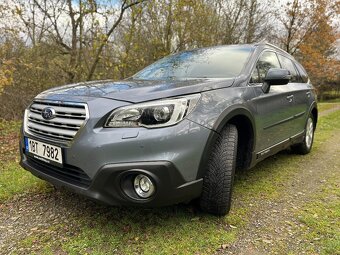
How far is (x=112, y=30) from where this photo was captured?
30.4 ft

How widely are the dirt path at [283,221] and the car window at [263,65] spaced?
128cm

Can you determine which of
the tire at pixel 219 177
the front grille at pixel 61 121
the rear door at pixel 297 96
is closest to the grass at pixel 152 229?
the tire at pixel 219 177

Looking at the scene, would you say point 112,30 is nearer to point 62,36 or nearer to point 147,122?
point 62,36

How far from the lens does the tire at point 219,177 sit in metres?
2.40

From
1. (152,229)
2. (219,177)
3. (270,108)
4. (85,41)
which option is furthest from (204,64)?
(85,41)

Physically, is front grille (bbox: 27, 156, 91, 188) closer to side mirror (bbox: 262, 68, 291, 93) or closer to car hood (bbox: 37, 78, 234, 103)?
car hood (bbox: 37, 78, 234, 103)

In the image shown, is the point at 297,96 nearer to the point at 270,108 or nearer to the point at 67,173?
the point at 270,108

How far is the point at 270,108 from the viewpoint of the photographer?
130 inches

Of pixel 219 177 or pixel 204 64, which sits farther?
pixel 204 64

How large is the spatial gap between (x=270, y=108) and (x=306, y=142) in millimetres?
2021

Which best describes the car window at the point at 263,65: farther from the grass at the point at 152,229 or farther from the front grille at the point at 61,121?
the front grille at the point at 61,121

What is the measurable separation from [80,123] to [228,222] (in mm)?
1482

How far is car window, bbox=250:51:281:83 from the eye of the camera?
318cm

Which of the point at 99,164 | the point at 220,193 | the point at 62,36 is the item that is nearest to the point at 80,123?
the point at 99,164
